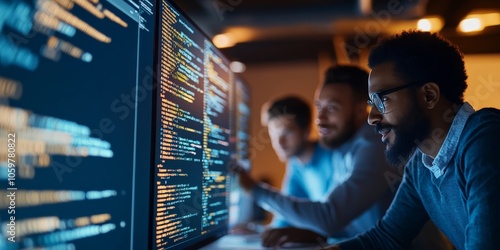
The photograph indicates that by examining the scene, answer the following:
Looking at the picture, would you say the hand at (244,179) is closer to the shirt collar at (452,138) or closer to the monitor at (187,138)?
the monitor at (187,138)

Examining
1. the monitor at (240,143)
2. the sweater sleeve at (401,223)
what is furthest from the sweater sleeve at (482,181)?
the monitor at (240,143)

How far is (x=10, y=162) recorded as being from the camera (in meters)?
0.52

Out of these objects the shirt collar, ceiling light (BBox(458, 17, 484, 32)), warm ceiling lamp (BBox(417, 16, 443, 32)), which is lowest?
the shirt collar

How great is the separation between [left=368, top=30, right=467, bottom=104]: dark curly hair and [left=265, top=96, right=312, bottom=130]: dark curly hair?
3.86 ft

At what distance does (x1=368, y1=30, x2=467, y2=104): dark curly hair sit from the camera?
98 centimetres

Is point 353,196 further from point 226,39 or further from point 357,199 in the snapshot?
point 226,39

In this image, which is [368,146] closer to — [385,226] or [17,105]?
[385,226]

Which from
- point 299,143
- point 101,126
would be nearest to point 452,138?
point 101,126

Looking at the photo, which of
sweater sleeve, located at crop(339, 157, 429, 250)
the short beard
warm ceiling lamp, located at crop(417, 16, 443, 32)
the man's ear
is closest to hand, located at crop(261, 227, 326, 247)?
sweater sleeve, located at crop(339, 157, 429, 250)

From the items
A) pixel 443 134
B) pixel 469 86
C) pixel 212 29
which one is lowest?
pixel 443 134

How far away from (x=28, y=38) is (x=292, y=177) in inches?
75.5

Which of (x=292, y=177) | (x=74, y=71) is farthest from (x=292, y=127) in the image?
(x=74, y=71)

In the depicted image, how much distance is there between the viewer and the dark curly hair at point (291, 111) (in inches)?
86.3

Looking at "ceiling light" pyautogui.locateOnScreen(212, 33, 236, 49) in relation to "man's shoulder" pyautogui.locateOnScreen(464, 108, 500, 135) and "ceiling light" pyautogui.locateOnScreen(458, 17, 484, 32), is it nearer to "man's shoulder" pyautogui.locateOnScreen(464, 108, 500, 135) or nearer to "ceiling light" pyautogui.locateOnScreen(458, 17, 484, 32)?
"ceiling light" pyautogui.locateOnScreen(458, 17, 484, 32)
